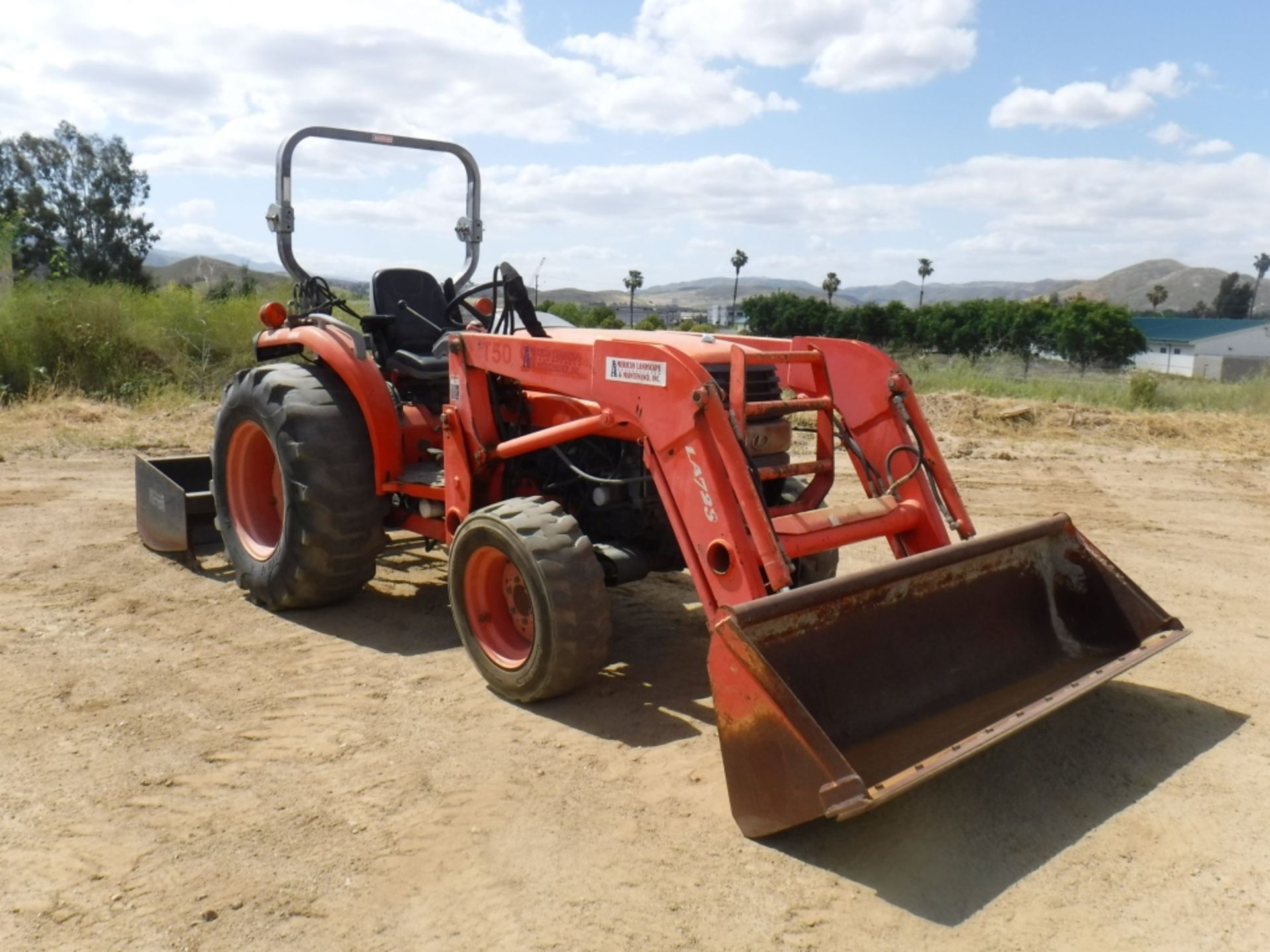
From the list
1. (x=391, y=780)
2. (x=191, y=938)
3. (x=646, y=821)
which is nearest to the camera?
(x=191, y=938)

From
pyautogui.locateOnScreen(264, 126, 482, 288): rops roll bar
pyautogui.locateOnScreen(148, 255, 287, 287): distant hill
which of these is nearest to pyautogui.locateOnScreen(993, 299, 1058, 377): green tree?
pyautogui.locateOnScreen(148, 255, 287, 287): distant hill

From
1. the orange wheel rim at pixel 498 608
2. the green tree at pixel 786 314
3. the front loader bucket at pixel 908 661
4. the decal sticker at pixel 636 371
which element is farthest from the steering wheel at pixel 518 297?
the green tree at pixel 786 314

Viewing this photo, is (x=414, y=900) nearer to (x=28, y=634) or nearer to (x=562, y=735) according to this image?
(x=562, y=735)

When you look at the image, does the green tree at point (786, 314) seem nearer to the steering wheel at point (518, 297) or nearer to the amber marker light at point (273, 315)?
the amber marker light at point (273, 315)

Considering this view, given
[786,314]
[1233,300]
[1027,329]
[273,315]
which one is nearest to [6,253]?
[273,315]

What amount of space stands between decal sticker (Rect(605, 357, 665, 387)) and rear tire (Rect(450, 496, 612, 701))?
0.55m

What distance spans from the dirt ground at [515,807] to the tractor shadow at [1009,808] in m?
0.01

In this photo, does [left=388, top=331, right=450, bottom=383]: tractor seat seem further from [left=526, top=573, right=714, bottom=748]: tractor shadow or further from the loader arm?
[left=526, top=573, right=714, bottom=748]: tractor shadow

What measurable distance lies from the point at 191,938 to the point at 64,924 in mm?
357

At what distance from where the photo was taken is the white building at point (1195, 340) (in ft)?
241

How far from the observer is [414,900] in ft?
9.75

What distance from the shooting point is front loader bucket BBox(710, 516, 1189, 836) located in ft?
10.2

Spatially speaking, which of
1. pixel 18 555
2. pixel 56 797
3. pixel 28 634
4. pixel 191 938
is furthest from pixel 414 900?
pixel 18 555

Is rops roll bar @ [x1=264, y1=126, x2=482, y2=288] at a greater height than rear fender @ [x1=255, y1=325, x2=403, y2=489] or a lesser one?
greater
